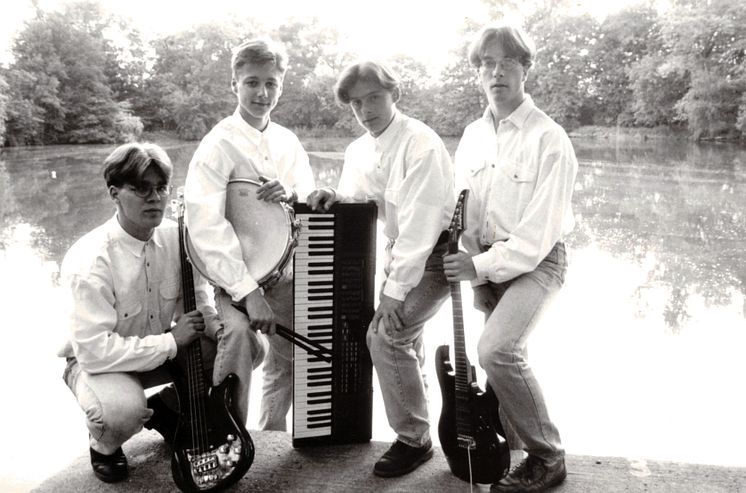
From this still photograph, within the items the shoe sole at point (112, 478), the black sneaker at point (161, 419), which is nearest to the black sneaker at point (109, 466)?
the shoe sole at point (112, 478)

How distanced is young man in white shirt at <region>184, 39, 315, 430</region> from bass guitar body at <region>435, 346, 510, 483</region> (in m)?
0.66

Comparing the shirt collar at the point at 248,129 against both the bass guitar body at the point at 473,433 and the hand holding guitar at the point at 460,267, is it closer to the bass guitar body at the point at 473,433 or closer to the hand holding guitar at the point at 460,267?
the hand holding guitar at the point at 460,267

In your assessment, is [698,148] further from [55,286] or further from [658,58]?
[55,286]

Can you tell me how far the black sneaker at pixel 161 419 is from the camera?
2.51m

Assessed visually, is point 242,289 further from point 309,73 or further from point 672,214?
point 672,214

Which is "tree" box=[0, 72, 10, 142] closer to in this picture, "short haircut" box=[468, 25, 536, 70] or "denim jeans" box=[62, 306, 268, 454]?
"denim jeans" box=[62, 306, 268, 454]

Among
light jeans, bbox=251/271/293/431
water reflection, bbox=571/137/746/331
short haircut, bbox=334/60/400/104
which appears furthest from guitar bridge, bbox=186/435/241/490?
water reflection, bbox=571/137/746/331

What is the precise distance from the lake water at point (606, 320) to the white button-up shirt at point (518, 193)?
0.24 m

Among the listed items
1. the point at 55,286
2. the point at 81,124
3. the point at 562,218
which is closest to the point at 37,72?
the point at 81,124

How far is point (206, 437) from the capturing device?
2.18 metres

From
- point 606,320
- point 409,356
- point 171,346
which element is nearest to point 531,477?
point 409,356

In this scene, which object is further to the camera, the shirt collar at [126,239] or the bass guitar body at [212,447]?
the shirt collar at [126,239]

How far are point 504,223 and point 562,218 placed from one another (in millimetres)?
185

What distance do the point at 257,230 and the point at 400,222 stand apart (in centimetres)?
50
